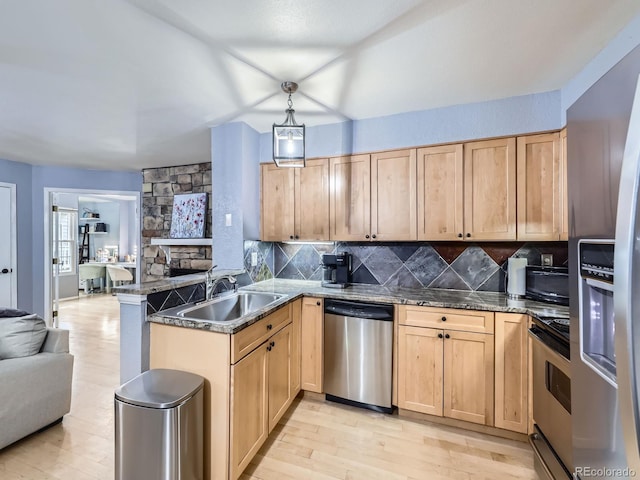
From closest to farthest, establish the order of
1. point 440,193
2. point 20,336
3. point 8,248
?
point 20,336
point 440,193
point 8,248

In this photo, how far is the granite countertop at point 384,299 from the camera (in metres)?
1.62

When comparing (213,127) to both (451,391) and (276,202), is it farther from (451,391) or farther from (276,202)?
(451,391)

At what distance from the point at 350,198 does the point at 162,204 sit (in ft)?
10.5

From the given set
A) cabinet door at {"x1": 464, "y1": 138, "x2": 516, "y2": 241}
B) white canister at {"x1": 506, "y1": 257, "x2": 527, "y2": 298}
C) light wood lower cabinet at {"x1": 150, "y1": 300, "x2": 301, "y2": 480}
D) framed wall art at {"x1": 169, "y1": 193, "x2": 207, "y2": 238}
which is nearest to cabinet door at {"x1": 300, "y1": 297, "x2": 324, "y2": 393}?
light wood lower cabinet at {"x1": 150, "y1": 300, "x2": 301, "y2": 480}

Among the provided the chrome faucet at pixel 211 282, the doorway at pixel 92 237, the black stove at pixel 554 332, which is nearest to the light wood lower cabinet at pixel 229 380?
the chrome faucet at pixel 211 282

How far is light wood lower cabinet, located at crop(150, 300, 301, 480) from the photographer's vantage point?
1.51 meters

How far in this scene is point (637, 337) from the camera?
52 cm

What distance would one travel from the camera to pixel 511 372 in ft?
6.34

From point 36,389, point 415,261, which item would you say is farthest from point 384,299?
point 36,389

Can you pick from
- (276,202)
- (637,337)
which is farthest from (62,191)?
(637,337)

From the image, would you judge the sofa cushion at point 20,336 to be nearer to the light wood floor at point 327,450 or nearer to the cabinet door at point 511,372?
the light wood floor at point 327,450

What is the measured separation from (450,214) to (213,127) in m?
2.37

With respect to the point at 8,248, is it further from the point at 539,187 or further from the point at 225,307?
the point at 539,187

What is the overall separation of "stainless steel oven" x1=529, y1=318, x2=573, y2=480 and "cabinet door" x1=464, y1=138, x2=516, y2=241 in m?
0.78
